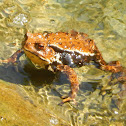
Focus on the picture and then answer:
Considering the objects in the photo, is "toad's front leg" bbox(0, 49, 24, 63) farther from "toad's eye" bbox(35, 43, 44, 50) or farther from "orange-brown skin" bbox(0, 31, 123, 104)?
"toad's eye" bbox(35, 43, 44, 50)

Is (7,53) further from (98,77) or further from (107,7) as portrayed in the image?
(107,7)

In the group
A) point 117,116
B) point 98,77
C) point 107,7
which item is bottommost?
point 117,116

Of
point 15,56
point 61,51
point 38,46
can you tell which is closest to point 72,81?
point 61,51

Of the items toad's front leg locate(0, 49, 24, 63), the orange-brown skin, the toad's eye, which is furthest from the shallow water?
the toad's eye

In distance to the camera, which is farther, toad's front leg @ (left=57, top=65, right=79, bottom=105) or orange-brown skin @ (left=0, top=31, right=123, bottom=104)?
toad's front leg @ (left=57, top=65, right=79, bottom=105)

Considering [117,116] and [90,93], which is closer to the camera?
[117,116]

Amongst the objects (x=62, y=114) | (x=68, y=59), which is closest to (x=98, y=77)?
(x=68, y=59)

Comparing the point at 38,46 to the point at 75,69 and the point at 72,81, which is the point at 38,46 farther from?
the point at 75,69
